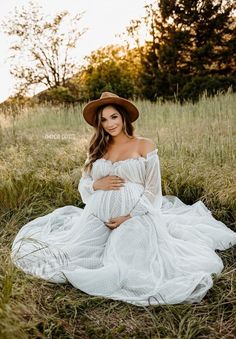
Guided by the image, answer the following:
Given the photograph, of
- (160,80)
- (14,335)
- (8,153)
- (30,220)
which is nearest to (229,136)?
(30,220)

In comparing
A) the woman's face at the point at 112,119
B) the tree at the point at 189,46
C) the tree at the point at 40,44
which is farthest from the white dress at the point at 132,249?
the tree at the point at 40,44

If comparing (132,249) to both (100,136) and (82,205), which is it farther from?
(82,205)

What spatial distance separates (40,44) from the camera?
21031 mm

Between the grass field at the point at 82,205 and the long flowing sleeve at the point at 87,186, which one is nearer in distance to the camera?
the grass field at the point at 82,205

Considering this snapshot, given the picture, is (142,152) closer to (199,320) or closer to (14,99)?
(199,320)

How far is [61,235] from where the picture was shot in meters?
3.44

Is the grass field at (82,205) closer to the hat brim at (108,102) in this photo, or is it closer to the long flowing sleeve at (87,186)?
the long flowing sleeve at (87,186)

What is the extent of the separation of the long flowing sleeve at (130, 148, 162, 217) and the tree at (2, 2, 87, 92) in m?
19.0

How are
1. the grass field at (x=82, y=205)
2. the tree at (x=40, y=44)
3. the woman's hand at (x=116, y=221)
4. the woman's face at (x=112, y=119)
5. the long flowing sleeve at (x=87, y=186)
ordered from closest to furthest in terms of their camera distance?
the grass field at (x=82, y=205), the woman's hand at (x=116, y=221), the woman's face at (x=112, y=119), the long flowing sleeve at (x=87, y=186), the tree at (x=40, y=44)

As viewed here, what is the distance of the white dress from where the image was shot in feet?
8.52

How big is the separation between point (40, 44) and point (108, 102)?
63.5 ft

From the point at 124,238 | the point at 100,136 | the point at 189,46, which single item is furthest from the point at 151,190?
the point at 189,46

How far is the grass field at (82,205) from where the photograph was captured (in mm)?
2287

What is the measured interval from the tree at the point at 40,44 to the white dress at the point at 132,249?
19.0 m
